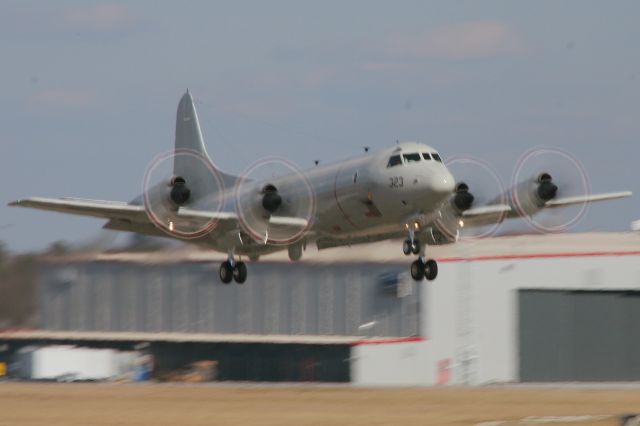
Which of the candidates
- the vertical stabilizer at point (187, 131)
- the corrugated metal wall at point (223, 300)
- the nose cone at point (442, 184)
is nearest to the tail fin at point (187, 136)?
the vertical stabilizer at point (187, 131)

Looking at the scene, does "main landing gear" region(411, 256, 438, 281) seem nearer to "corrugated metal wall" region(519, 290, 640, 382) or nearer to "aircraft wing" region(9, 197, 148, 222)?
"aircraft wing" region(9, 197, 148, 222)

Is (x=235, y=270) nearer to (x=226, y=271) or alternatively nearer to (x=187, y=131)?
(x=226, y=271)

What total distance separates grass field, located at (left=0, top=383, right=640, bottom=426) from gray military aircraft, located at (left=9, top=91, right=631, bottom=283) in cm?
612

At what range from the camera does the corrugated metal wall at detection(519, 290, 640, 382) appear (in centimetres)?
7681

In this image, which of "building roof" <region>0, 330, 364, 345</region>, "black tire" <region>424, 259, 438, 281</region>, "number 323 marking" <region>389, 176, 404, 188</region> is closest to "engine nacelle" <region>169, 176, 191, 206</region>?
"number 323 marking" <region>389, 176, 404, 188</region>

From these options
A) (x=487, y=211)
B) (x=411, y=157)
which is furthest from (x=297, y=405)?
(x=411, y=157)

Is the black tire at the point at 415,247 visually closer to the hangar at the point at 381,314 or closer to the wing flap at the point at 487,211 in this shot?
the wing flap at the point at 487,211

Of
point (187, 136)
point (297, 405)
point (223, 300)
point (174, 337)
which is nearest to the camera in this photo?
point (297, 405)

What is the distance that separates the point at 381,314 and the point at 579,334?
39.8 feet

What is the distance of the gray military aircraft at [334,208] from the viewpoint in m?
46.1

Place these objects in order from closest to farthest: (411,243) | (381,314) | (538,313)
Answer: (411,243) < (381,314) < (538,313)

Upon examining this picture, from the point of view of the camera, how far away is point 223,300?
78.3 meters

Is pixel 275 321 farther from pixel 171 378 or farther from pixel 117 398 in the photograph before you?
pixel 117 398

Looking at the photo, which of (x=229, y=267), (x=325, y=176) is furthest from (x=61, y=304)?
(x=325, y=176)
